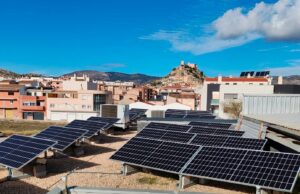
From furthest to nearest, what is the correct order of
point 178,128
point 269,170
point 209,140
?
1. point 178,128
2. point 209,140
3. point 269,170

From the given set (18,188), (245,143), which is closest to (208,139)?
(245,143)

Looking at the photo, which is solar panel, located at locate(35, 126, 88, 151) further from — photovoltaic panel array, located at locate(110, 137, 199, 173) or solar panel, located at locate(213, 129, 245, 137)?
solar panel, located at locate(213, 129, 245, 137)

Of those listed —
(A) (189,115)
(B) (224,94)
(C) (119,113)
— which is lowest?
(A) (189,115)

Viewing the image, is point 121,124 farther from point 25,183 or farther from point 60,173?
point 25,183

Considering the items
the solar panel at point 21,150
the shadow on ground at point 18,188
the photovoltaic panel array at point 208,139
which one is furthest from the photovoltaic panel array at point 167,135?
the shadow on ground at point 18,188

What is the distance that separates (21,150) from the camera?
62.2 feet

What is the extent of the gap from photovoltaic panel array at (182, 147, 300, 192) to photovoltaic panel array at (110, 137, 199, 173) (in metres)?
0.70

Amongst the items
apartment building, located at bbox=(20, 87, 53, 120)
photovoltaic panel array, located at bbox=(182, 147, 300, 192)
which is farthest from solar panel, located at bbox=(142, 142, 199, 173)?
apartment building, located at bbox=(20, 87, 53, 120)

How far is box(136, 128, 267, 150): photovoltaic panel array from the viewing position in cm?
1811

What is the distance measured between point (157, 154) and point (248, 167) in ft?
16.7

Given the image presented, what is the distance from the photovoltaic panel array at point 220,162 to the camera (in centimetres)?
1341

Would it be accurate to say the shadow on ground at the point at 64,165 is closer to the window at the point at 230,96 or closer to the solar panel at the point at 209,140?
the solar panel at the point at 209,140

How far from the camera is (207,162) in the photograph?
51.4 feet

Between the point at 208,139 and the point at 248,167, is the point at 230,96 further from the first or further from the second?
the point at 248,167
